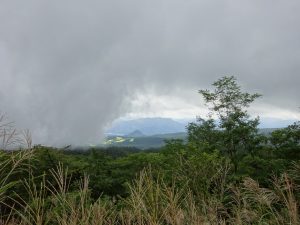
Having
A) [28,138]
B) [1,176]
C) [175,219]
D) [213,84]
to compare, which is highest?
[213,84]

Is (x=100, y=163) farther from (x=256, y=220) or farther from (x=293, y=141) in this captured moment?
(x=256, y=220)

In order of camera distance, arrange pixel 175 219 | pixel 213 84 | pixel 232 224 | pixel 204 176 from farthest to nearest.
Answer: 1. pixel 213 84
2. pixel 204 176
3. pixel 232 224
4. pixel 175 219

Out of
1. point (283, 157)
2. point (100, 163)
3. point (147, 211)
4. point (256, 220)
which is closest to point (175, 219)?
point (147, 211)

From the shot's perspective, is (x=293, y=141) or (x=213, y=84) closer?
(x=293, y=141)

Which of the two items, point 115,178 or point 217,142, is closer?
point 115,178

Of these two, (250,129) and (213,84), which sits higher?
(213,84)

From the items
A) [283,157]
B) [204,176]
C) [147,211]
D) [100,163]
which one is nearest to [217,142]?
[283,157]

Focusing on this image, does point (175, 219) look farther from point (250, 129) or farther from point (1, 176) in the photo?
point (250, 129)

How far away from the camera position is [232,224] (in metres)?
3.97

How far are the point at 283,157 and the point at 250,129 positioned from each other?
15.1 ft

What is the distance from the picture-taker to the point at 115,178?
95.9 feet

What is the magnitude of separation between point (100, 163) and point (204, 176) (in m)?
27.2

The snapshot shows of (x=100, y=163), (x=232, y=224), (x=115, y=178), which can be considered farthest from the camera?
(x=100, y=163)

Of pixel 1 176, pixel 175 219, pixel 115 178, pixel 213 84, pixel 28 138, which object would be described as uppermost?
pixel 213 84
